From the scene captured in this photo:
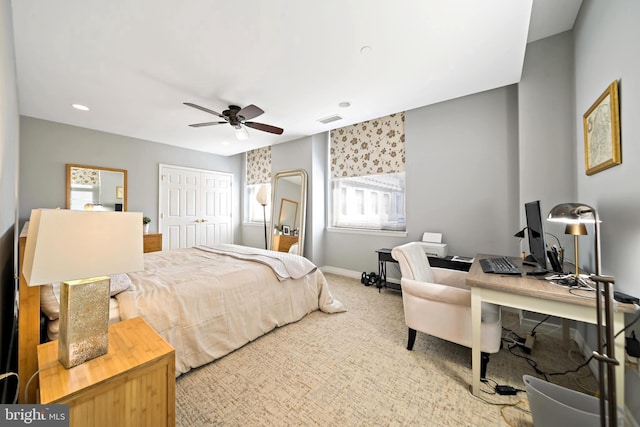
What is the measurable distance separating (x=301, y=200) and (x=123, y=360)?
12.1 ft

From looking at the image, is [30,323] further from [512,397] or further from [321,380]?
[512,397]

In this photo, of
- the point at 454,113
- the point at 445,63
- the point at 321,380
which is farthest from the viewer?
the point at 454,113

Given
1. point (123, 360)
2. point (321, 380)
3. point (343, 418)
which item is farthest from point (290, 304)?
point (123, 360)

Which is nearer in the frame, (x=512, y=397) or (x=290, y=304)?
(x=512, y=397)

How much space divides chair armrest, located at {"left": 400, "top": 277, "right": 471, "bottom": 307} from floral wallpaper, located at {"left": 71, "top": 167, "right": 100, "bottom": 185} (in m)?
5.01

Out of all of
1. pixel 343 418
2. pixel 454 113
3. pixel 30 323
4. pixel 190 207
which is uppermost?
pixel 454 113

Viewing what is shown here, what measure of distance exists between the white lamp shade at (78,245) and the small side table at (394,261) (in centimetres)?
255

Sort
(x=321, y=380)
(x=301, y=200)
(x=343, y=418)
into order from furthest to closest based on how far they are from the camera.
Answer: (x=301, y=200) < (x=321, y=380) < (x=343, y=418)

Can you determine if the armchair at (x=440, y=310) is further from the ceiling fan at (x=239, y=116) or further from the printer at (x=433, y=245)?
the ceiling fan at (x=239, y=116)

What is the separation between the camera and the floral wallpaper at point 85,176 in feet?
12.8

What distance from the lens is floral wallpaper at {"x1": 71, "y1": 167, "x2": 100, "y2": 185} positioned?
12.8 ft

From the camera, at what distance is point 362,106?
3287 mm

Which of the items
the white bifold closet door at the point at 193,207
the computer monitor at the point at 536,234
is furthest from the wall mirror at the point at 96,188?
the computer monitor at the point at 536,234

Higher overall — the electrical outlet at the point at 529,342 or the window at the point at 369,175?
the window at the point at 369,175
